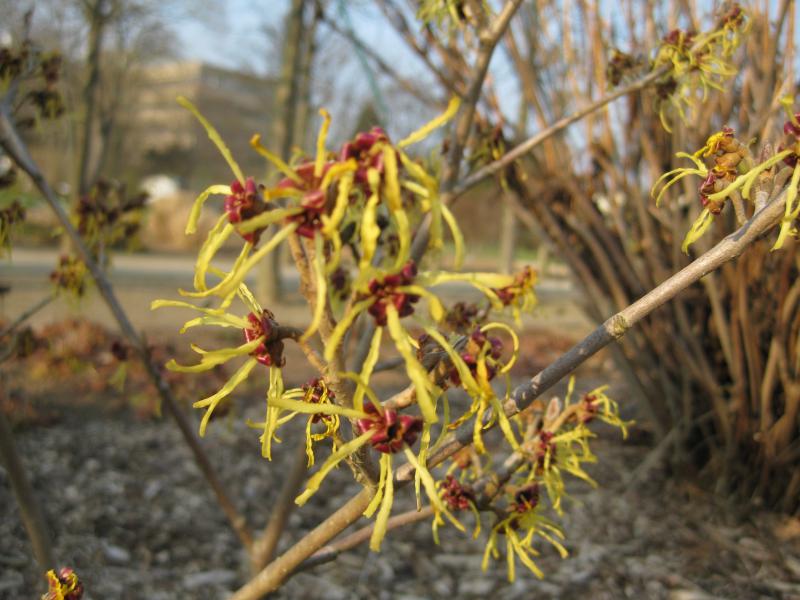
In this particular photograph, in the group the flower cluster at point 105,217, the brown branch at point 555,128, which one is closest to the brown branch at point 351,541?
the brown branch at point 555,128

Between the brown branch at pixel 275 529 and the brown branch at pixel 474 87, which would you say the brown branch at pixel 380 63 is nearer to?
the brown branch at pixel 474 87

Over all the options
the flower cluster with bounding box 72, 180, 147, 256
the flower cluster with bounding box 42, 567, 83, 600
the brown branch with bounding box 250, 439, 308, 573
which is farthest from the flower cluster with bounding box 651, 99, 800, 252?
the flower cluster with bounding box 72, 180, 147, 256

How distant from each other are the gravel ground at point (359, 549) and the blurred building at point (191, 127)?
20309 millimetres

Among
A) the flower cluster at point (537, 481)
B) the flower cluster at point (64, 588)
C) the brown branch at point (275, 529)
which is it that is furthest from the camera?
the brown branch at point (275, 529)

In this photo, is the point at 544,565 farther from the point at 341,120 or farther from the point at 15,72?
the point at 341,120

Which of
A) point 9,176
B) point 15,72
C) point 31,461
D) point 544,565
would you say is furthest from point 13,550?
point 544,565

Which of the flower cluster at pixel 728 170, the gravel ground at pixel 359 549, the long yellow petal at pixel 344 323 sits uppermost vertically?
the long yellow petal at pixel 344 323

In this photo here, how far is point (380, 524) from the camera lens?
2.29 ft

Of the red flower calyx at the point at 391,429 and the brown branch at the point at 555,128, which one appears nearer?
the red flower calyx at the point at 391,429

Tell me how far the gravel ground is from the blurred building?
66.6ft

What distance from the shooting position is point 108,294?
184 centimetres

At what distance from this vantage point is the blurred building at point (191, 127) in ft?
81.9

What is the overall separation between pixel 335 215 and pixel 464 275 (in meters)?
0.12

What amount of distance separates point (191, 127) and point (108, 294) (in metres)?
30.9
